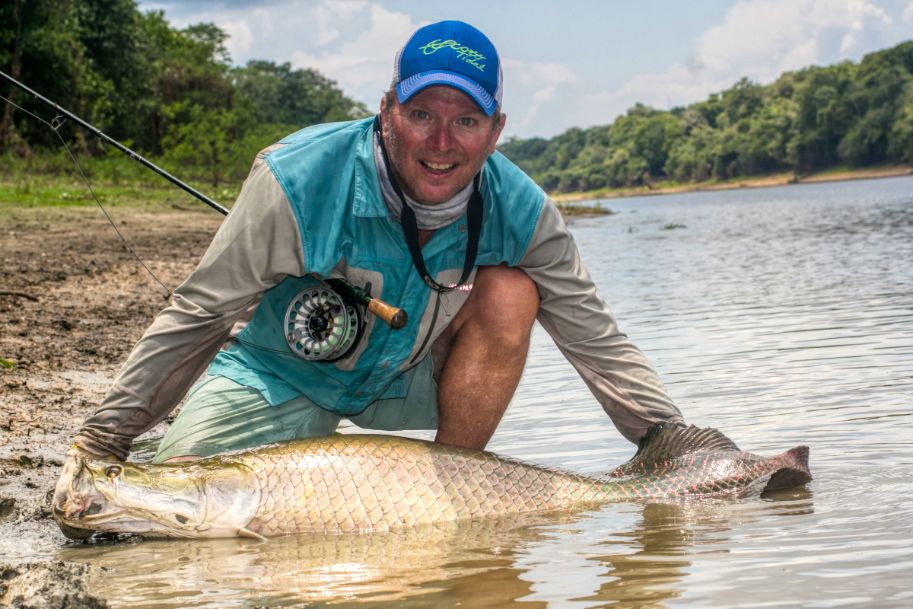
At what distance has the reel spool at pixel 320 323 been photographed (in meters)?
3.49

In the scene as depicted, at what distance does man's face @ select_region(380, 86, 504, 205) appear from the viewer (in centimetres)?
329

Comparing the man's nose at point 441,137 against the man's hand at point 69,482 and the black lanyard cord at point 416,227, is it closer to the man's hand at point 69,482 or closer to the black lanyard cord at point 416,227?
the black lanyard cord at point 416,227

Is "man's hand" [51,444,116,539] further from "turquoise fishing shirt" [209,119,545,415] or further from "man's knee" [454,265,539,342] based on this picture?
"man's knee" [454,265,539,342]

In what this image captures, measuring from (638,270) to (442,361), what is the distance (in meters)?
12.3

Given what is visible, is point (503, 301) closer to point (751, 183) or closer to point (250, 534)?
point (250, 534)

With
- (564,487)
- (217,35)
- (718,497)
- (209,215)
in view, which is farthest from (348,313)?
(217,35)

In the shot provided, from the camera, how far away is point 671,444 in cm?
368

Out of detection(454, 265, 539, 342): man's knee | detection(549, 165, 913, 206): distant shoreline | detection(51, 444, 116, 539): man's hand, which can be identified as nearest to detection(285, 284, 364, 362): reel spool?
detection(454, 265, 539, 342): man's knee

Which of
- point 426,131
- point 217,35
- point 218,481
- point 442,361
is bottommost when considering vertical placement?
point 218,481

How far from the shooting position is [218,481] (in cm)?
318

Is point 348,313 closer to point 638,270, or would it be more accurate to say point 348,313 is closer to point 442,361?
point 442,361

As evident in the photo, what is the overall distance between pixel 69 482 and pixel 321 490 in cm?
70

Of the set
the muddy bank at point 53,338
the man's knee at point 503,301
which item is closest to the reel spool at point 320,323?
the man's knee at point 503,301

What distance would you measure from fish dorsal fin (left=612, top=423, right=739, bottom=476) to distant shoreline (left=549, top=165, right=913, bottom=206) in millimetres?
63904
